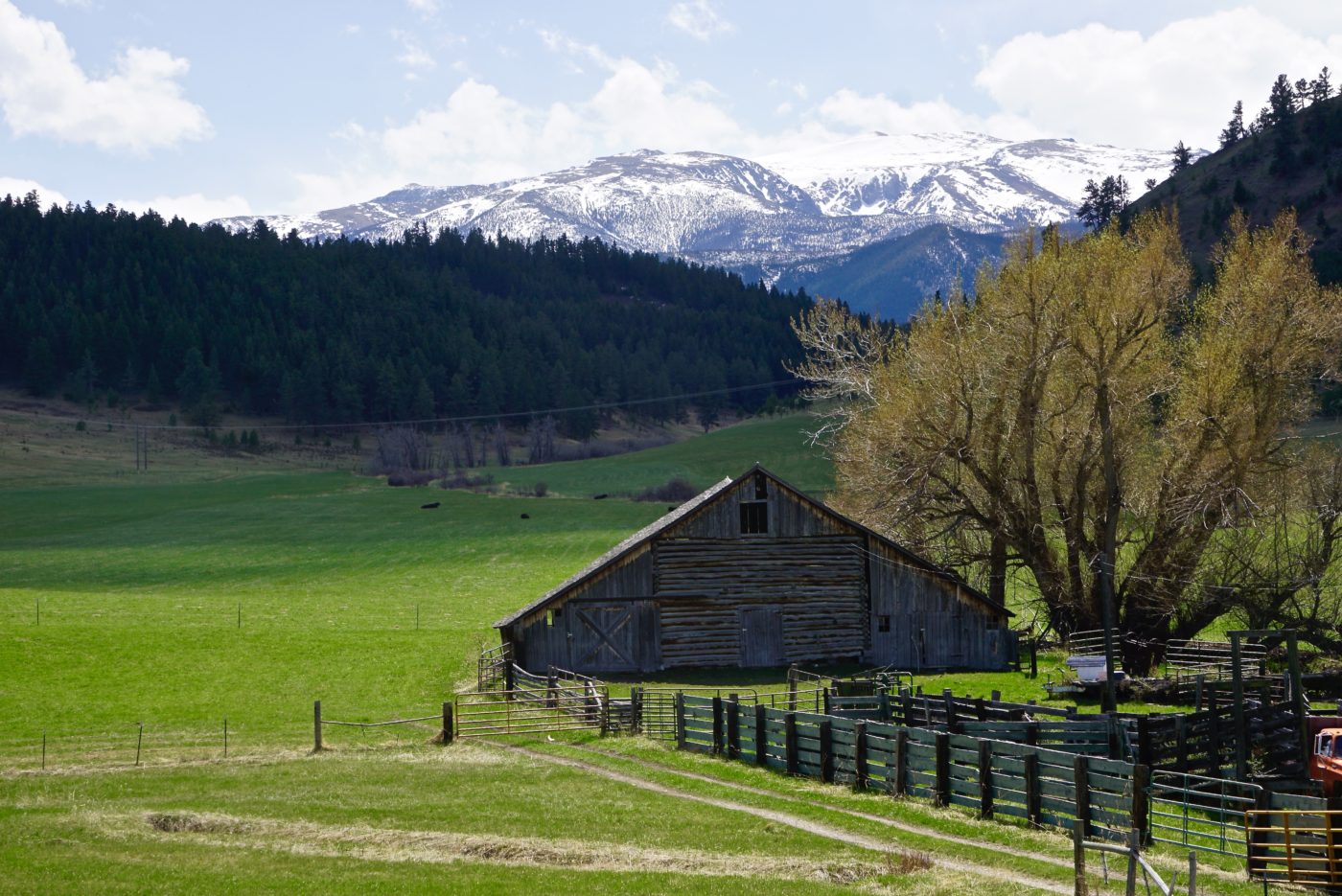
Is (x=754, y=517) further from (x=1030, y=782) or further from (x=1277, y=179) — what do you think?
(x=1277, y=179)

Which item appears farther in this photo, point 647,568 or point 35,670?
point 647,568

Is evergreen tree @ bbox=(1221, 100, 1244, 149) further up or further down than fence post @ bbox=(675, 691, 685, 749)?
further up

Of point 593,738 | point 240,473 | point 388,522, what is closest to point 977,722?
point 593,738

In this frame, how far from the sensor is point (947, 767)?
75.2ft

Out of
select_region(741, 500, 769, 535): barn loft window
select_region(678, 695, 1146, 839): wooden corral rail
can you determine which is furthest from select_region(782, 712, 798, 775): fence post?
select_region(741, 500, 769, 535): barn loft window

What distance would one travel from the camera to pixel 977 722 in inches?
1022

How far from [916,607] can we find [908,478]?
485 cm

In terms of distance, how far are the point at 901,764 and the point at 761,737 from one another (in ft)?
16.1

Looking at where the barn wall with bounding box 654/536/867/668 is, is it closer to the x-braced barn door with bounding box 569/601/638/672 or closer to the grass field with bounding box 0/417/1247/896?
the x-braced barn door with bounding box 569/601/638/672

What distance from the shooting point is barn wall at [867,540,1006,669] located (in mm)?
49906

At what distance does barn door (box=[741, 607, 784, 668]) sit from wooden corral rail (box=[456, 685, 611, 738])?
1220 centimetres

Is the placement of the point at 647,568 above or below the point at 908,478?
below

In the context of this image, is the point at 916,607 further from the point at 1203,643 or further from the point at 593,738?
the point at 593,738

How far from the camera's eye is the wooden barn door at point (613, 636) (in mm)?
47312
